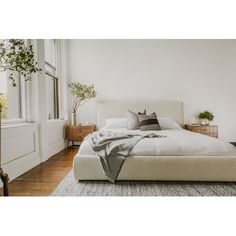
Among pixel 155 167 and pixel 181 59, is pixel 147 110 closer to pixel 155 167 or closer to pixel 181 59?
pixel 181 59

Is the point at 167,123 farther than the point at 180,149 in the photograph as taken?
Yes

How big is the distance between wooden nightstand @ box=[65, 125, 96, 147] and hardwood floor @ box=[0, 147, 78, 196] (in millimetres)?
539

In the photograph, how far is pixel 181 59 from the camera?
3857mm

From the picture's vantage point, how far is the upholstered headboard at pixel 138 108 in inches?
147

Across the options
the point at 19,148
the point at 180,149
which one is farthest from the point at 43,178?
the point at 180,149

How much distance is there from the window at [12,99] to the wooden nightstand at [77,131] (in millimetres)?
1013

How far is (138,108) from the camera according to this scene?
3.79 meters

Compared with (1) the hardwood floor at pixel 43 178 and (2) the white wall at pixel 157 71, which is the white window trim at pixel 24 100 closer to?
(1) the hardwood floor at pixel 43 178

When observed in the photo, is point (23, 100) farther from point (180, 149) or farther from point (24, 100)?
point (180, 149)

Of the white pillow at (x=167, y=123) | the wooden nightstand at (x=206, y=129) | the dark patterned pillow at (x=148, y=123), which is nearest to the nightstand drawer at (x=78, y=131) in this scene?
the dark patterned pillow at (x=148, y=123)

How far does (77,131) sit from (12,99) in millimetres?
1346
